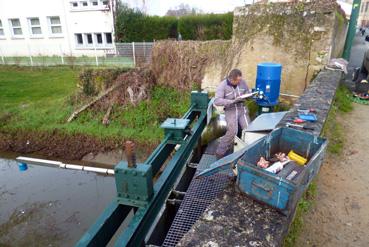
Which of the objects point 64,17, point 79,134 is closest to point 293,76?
point 79,134

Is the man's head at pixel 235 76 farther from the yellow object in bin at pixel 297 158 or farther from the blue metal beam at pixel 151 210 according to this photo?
the yellow object in bin at pixel 297 158

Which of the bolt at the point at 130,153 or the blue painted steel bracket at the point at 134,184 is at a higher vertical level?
the bolt at the point at 130,153

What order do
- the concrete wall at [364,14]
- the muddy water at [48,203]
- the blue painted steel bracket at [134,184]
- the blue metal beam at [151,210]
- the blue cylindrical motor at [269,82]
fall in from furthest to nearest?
1. the concrete wall at [364,14]
2. the muddy water at [48,203]
3. the blue cylindrical motor at [269,82]
4. the blue painted steel bracket at [134,184]
5. the blue metal beam at [151,210]

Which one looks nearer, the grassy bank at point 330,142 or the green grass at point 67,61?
the grassy bank at point 330,142

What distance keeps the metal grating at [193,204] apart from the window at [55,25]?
59.8 feet

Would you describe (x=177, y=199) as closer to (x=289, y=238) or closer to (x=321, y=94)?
(x=289, y=238)

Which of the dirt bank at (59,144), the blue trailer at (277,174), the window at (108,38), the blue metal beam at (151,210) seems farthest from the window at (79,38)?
the blue trailer at (277,174)

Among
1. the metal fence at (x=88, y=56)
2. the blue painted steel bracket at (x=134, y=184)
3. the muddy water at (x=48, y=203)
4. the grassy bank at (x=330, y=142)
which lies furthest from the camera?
the metal fence at (x=88, y=56)

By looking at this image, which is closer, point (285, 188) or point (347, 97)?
point (285, 188)

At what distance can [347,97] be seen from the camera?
6336 millimetres

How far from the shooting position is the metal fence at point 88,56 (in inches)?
559

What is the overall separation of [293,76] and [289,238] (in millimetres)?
5114

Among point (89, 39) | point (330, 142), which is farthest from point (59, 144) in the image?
point (89, 39)

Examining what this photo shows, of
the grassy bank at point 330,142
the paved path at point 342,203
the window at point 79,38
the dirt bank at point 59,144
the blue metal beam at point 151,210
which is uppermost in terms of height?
the window at point 79,38
